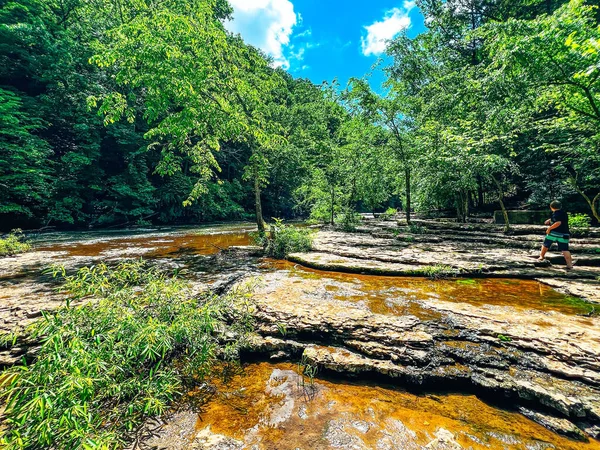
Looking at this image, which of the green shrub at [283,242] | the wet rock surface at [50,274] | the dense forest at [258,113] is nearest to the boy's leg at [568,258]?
the dense forest at [258,113]

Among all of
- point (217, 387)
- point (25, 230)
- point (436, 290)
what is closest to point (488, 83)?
point (436, 290)

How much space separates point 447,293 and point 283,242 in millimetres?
5188

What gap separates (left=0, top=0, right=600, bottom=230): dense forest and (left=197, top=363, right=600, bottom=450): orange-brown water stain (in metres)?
5.63

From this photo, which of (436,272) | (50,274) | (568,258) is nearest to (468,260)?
(436,272)

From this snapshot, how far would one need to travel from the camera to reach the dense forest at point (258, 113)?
276 inches

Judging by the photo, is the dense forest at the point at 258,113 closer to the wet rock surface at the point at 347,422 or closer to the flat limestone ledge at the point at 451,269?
the flat limestone ledge at the point at 451,269

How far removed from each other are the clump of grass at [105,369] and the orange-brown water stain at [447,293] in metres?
2.38

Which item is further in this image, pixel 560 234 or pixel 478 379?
pixel 560 234

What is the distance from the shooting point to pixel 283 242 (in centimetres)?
848

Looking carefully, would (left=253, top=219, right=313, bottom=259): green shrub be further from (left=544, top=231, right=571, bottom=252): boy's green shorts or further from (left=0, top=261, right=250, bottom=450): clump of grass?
(left=544, top=231, right=571, bottom=252): boy's green shorts

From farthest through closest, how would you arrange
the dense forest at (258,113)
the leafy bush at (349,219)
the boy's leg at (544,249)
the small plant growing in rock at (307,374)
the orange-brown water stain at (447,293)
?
the leafy bush at (349,219), the dense forest at (258,113), the boy's leg at (544,249), the orange-brown water stain at (447,293), the small plant growing in rock at (307,374)

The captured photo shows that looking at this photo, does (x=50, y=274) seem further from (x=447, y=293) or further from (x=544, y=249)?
(x=544, y=249)

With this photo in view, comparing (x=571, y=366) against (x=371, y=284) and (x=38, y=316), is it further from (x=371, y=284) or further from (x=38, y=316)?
(x=38, y=316)

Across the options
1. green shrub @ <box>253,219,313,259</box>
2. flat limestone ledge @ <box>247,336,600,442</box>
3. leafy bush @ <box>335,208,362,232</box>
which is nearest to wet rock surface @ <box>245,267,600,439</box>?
flat limestone ledge @ <box>247,336,600,442</box>
